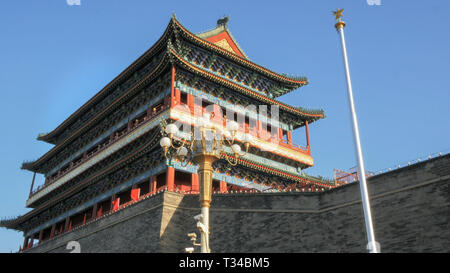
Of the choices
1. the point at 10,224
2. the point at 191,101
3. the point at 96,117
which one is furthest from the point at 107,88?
the point at 10,224

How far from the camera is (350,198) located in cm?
1563

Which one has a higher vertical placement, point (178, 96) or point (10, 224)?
point (178, 96)

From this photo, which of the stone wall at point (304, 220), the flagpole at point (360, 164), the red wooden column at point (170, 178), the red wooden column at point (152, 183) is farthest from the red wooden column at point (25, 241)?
the flagpole at point (360, 164)

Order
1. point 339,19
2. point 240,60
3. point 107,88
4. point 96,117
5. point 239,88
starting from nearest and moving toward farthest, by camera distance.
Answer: point 339,19 < point 239,88 < point 240,60 < point 107,88 < point 96,117

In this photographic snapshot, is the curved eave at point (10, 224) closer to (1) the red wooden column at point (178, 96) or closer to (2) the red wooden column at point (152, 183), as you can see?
(2) the red wooden column at point (152, 183)

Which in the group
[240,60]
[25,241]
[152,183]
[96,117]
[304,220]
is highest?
[240,60]

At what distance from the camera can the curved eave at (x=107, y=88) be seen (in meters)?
27.6

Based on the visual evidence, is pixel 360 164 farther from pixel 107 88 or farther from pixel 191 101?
pixel 107 88

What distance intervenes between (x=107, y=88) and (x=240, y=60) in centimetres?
1029

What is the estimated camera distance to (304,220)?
16.5 metres

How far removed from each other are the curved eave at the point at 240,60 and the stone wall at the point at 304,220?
37.2ft

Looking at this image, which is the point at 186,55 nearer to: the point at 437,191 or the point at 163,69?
the point at 163,69
